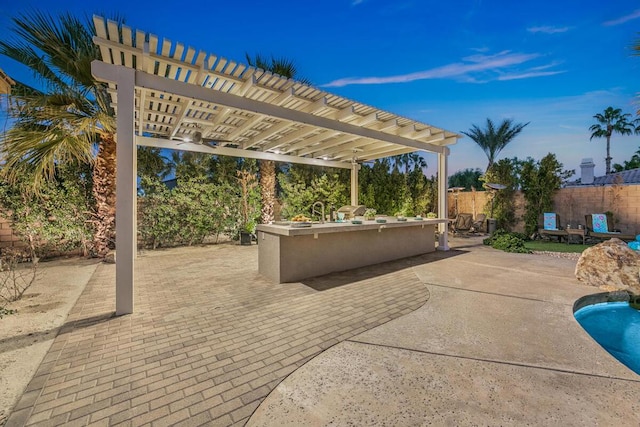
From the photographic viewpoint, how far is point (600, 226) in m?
9.45

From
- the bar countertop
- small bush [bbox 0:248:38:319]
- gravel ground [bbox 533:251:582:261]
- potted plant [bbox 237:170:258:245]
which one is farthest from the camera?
potted plant [bbox 237:170:258:245]

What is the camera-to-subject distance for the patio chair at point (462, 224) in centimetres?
1285

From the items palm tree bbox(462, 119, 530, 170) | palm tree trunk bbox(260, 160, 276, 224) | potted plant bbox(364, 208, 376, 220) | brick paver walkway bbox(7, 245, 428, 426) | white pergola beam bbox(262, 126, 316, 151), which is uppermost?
palm tree bbox(462, 119, 530, 170)

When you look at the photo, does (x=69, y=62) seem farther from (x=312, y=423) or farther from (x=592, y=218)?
(x=592, y=218)

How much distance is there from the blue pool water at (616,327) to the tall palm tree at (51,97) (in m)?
9.09

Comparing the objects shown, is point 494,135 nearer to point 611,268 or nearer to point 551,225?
point 551,225

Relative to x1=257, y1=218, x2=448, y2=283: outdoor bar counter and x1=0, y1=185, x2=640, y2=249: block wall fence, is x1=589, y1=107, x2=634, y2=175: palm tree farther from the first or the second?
x1=257, y1=218, x2=448, y2=283: outdoor bar counter

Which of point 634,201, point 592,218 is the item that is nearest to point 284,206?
point 592,218

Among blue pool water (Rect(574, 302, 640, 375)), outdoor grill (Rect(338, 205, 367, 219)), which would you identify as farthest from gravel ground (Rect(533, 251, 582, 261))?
outdoor grill (Rect(338, 205, 367, 219))

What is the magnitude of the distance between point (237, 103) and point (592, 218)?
12344 mm

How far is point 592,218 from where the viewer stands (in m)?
9.69

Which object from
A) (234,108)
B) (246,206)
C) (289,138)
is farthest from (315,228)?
(246,206)

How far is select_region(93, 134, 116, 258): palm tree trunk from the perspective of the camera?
6.79 meters

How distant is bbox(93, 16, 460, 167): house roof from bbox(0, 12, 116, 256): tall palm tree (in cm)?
92
